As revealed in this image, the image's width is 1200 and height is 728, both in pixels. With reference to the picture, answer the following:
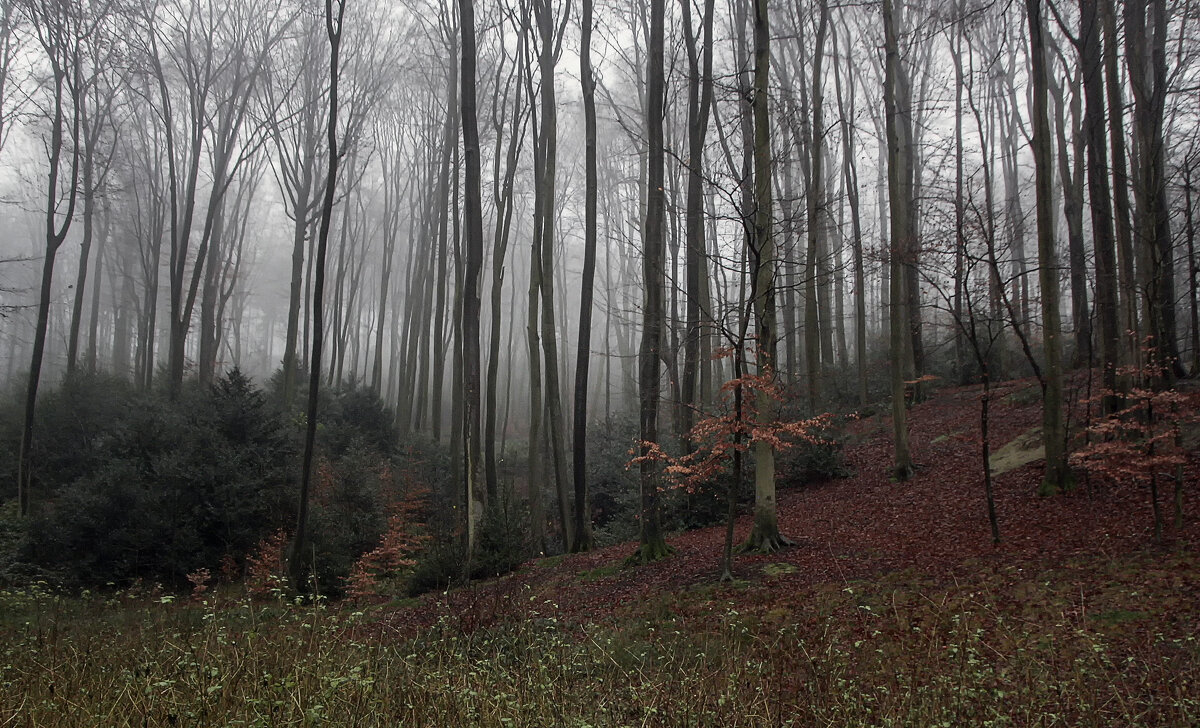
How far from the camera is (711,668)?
15.0 feet

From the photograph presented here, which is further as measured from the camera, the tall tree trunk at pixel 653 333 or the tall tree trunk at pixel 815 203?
the tall tree trunk at pixel 815 203

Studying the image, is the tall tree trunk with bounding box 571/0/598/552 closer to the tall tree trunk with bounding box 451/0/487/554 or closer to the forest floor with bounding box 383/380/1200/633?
the forest floor with bounding box 383/380/1200/633

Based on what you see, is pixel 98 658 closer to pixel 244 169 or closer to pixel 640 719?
pixel 640 719

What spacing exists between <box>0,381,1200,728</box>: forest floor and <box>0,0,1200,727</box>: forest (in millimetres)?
48

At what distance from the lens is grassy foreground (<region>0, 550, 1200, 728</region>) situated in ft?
10.9

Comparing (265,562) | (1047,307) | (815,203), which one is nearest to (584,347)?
(815,203)

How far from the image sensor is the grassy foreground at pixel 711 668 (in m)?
3.33

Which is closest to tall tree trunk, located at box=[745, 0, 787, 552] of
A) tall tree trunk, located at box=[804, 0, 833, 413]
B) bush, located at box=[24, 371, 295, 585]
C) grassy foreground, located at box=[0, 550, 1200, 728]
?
grassy foreground, located at box=[0, 550, 1200, 728]

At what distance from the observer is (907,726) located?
3254 mm

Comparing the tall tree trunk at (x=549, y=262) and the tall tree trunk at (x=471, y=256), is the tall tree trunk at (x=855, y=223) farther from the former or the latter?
the tall tree trunk at (x=471, y=256)

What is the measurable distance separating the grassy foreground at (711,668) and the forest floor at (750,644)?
0.08 feet

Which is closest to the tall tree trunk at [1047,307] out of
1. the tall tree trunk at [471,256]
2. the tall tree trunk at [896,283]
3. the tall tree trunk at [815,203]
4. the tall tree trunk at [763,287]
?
the tall tree trunk at [896,283]

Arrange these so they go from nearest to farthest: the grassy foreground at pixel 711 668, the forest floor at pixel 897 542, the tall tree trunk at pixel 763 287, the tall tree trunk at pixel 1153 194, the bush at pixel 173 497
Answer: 1. the grassy foreground at pixel 711 668
2. the forest floor at pixel 897 542
3. the tall tree trunk at pixel 1153 194
4. the tall tree trunk at pixel 763 287
5. the bush at pixel 173 497

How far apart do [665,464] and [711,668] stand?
25.8ft
